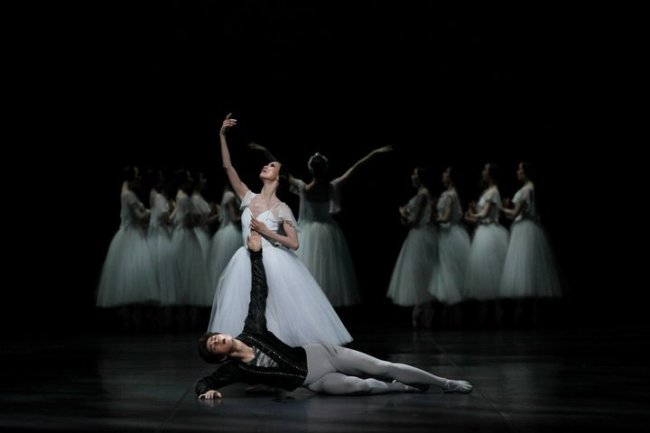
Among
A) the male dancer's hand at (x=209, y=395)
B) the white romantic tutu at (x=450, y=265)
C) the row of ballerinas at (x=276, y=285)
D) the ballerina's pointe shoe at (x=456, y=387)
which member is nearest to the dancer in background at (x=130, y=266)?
the white romantic tutu at (x=450, y=265)

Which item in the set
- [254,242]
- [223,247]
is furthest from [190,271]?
[254,242]

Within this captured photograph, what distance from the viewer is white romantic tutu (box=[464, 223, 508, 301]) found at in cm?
1036

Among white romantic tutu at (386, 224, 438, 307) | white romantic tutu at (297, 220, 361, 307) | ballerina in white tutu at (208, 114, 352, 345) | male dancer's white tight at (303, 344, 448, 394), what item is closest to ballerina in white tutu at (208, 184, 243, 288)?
white romantic tutu at (297, 220, 361, 307)

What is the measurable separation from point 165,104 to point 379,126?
2279mm

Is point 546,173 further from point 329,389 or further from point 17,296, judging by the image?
point 329,389

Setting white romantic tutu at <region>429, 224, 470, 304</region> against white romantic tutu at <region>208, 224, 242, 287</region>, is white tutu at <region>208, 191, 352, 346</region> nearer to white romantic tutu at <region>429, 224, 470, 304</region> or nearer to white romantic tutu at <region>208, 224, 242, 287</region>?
white romantic tutu at <region>429, 224, 470, 304</region>

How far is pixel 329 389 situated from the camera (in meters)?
5.12

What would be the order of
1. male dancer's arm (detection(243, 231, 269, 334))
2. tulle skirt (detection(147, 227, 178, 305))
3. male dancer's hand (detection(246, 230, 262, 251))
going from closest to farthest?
1. male dancer's arm (detection(243, 231, 269, 334))
2. male dancer's hand (detection(246, 230, 262, 251))
3. tulle skirt (detection(147, 227, 178, 305))

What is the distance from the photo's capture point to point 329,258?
9805 mm

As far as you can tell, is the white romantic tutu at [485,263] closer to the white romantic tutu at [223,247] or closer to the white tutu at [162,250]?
the white romantic tutu at [223,247]

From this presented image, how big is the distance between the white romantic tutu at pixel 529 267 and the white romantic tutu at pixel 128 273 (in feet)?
10.6

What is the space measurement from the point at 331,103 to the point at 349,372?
23.5 ft

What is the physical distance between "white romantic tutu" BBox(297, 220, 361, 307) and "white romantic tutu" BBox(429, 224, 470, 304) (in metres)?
0.85

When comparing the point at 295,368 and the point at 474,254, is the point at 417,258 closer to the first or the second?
the point at 474,254
